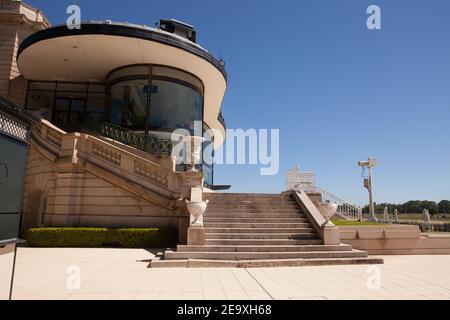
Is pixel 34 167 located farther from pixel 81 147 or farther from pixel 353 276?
pixel 353 276

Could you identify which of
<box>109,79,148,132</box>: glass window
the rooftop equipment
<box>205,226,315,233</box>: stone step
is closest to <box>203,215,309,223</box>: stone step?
<box>205,226,315,233</box>: stone step

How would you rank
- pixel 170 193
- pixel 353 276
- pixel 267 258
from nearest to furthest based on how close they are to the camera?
pixel 353 276, pixel 267 258, pixel 170 193

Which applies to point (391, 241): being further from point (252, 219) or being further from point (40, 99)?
point (40, 99)

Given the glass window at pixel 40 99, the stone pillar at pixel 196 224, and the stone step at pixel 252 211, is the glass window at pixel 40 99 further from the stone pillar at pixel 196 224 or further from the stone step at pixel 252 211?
the stone pillar at pixel 196 224

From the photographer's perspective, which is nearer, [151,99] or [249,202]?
[249,202]

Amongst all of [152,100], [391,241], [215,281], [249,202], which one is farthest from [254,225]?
[152,100]

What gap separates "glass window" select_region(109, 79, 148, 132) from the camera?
1848 centimetres

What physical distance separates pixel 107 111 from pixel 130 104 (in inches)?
73.0

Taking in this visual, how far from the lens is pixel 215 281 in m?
7.08

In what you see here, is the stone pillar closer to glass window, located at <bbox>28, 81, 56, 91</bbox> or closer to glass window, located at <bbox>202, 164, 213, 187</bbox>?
glass window, located at <bbox>202, 164, 213, 187</bbox>

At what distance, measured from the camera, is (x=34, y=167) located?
15.4 meters
